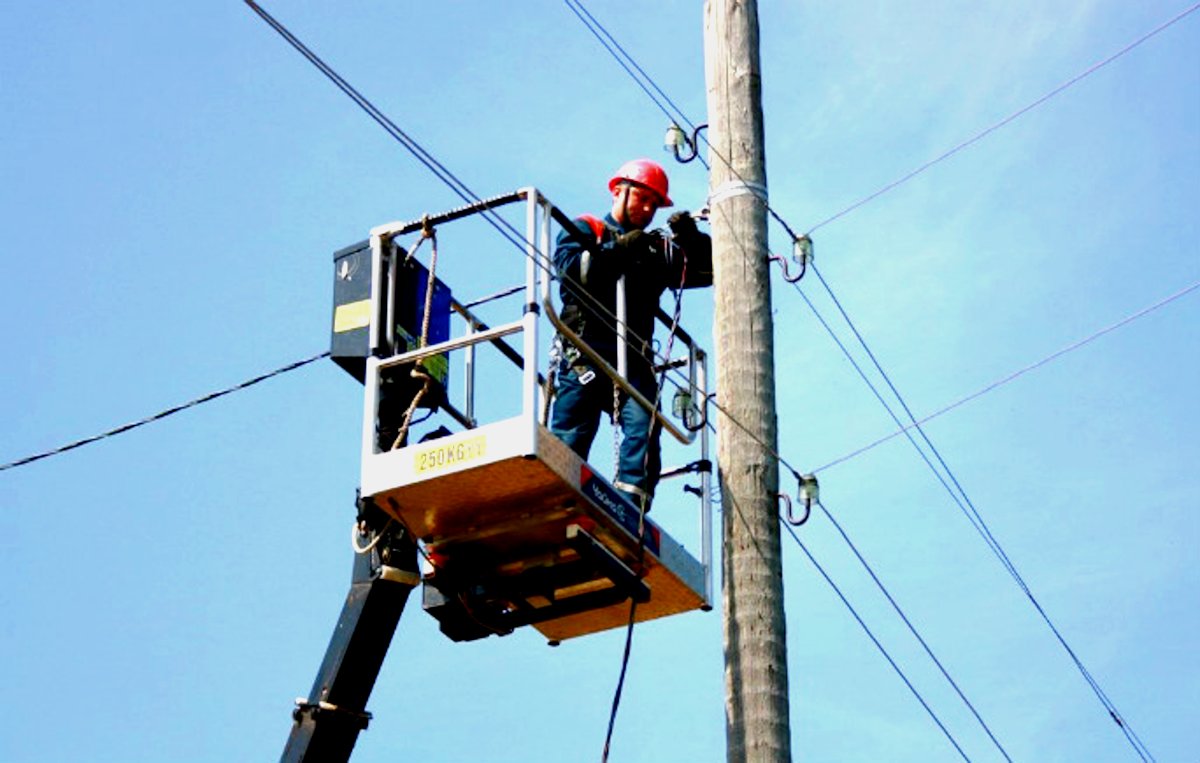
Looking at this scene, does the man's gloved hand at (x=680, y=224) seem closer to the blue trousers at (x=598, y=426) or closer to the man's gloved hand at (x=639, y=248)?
the man's gloved hand at (x=639, y=248)

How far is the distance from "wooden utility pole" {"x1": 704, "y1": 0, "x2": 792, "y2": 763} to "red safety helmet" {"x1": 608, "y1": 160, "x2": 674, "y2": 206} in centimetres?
26

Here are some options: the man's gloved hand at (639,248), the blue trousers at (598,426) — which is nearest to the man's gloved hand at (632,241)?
the man's gloved hand at (639,248)

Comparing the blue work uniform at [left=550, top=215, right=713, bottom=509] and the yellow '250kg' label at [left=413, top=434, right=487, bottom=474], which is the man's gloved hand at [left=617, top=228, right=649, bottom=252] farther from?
the yellow '250kg' label at [left=413, top=434, right=487, bottom=474]

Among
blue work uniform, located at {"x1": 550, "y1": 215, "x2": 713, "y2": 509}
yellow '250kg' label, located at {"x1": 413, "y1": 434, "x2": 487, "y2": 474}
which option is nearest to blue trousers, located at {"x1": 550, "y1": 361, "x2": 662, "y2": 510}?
blue work uniform, located at {"x1": 550, "y1": 215, "x2": 713, "y2": 509}

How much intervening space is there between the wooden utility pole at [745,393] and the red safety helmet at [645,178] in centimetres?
26

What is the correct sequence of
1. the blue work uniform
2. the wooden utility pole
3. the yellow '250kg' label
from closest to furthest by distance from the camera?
1. the yellow '250kg' label
2. the wooden utility pole
3. the blue work uniform

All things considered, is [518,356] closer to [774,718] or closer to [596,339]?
[596,339]

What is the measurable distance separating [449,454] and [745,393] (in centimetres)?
180

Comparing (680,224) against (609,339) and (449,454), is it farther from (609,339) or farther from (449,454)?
(449,454)

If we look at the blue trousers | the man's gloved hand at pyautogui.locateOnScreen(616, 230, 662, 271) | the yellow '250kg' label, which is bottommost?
the yellow '250kg' label

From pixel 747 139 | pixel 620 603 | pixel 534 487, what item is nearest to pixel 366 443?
pixel 534 487

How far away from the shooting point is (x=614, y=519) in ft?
42.2

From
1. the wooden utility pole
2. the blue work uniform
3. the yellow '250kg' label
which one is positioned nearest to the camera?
the yellow '250kg' label

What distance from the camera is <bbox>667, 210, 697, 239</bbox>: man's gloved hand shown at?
45.6 ft
